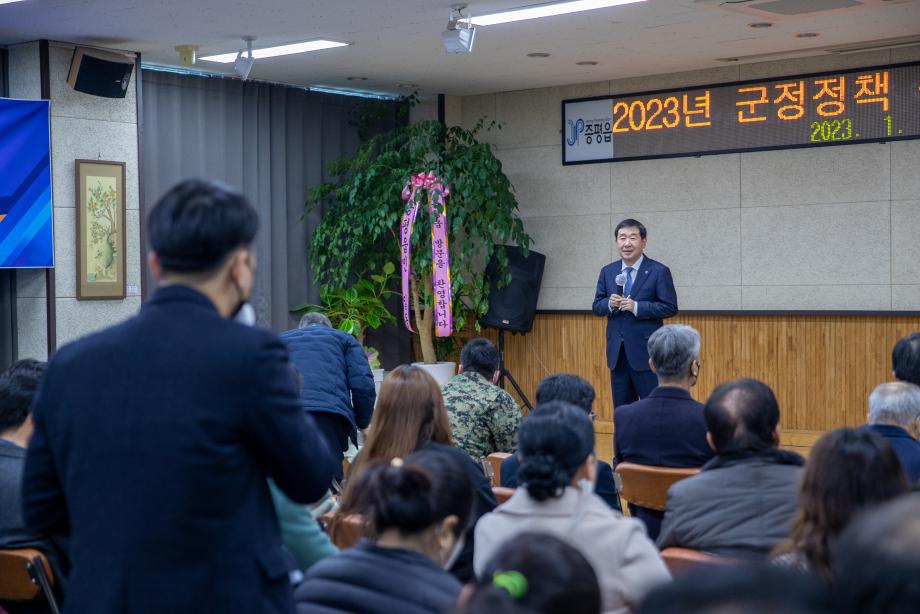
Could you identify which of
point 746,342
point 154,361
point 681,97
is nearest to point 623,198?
point 681,97

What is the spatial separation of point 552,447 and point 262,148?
6296 mm

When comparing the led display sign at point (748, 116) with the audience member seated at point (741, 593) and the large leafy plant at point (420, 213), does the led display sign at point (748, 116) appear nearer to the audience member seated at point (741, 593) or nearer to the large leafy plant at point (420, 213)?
the large leafy plant at point (420, 213)

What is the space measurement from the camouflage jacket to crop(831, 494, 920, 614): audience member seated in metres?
2.97

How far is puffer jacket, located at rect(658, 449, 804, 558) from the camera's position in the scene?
8.21ft

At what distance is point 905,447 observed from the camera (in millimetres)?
2910

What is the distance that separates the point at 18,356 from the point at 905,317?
5512mm

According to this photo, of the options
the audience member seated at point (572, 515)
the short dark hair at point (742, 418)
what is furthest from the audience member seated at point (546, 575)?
the short dark hair at point (742, 418)

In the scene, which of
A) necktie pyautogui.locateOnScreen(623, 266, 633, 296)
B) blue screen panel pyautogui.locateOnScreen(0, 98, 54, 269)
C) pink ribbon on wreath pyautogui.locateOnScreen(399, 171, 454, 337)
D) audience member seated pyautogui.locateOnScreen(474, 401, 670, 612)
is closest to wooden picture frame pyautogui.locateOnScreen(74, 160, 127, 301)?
blue screen panel pyautogui.locateOnScreen(0, 98, 54, 269)

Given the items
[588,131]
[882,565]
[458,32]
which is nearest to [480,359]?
[458,32]

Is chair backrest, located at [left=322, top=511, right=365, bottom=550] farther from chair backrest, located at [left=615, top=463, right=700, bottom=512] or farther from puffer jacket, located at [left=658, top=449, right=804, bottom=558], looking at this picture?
chair backrest, located at [left=615, top=463, right=700, bottom=512]

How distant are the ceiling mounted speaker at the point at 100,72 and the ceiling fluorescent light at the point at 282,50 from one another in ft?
1.97

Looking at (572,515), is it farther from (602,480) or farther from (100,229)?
(100,229)

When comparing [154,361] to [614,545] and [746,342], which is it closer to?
[614,545]

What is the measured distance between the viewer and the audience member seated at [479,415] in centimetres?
377
